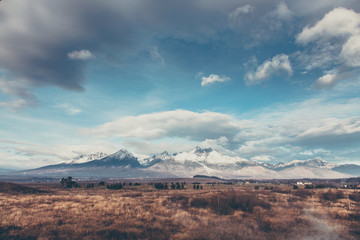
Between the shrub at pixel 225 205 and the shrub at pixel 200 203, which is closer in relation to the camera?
the shrub at pixel 225 205

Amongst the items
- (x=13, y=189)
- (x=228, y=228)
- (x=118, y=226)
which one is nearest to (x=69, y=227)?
(x=118, y=226)

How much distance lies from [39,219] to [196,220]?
16954 mm

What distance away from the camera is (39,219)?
21781mm

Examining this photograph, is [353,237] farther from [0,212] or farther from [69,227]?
[0,212]

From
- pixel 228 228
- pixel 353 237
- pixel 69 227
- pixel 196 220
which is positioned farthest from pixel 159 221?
pixel 353 237

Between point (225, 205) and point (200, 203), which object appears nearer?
point (225, 205)

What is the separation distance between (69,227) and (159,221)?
8.89 m

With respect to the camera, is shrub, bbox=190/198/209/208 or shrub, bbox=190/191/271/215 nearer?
shrub, bbox=190/191/271/215

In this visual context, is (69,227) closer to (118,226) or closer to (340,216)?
(118,226)

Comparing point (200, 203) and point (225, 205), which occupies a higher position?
point (225, 205)

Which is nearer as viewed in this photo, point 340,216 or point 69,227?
point 69,227

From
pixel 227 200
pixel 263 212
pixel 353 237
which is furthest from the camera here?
pixel 227 200

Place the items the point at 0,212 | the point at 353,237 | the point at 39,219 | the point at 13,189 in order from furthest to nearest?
the point at 13,189 < the point at 0,212 < the point at 39,219 < the point at 353,237

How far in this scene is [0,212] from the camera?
25.2m
